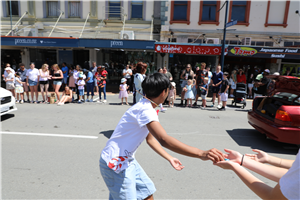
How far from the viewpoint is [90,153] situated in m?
4.71

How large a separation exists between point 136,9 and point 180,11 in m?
3.35

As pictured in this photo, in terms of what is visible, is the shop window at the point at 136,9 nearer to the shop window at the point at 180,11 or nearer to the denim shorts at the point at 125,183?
the shop window at the point at 180,11

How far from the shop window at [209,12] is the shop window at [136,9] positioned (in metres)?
4.50

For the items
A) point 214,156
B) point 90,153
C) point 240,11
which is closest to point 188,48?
point 240,11

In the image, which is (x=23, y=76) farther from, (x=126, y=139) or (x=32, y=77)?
(x=126, y=139)

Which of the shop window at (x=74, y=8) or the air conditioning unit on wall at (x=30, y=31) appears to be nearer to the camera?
the air conditioning unit on wall at (x=30, y=31)

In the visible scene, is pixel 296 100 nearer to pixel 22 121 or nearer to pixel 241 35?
pixel 22 121

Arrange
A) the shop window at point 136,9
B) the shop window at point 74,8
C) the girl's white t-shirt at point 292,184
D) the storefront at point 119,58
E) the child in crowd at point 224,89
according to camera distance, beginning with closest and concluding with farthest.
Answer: the girl's white t-shirt at point 292,184 < the child in crowd at point 224,89 < the shop window at point 136,9 < the shop window at point 74,8 < the storefront at point 119,58

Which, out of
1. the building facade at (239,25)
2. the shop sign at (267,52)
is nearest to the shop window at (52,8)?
the building facade at (239,25)

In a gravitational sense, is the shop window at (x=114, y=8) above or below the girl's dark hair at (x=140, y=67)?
above

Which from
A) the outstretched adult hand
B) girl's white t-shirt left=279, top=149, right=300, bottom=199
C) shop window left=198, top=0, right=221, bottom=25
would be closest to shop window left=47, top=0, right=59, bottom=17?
shop window left=198, top=0, right=221, bottom=25

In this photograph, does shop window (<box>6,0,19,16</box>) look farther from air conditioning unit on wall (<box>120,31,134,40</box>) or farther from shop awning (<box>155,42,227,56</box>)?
shop awning (<box>155,42,227,56</box>)

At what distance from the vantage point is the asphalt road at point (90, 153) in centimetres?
337

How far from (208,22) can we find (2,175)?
51.3 feet
